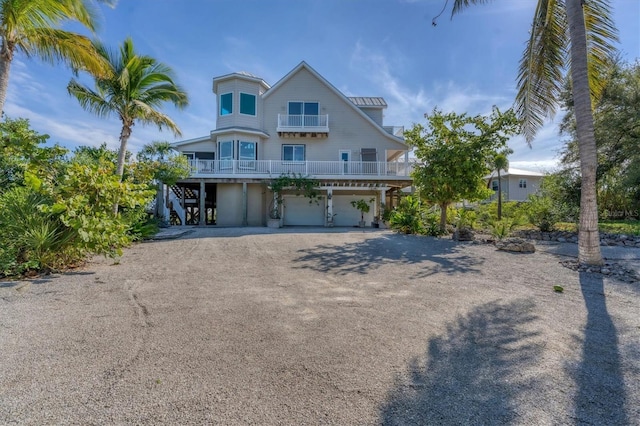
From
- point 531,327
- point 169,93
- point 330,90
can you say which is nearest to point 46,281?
point 531,327

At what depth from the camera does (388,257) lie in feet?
25.5

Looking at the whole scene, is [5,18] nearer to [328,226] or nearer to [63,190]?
[63,190]

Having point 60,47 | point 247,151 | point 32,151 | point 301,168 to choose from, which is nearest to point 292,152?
point 301,168

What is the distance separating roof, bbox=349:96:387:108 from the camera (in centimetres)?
2094

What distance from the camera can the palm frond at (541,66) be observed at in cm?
794

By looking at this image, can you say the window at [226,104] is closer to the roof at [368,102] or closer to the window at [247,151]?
the window at [247,151]

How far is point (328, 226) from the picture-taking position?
673 inches

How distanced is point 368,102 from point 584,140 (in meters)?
16.3

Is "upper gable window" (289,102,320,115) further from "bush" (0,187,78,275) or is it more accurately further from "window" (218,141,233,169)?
"bush" (0,187,78,275)

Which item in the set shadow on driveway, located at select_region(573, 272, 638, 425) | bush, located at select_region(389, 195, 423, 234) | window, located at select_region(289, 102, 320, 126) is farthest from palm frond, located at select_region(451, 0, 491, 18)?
window, located at select_region(289, 102, 320, 126)

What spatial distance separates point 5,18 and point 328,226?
45.6ft

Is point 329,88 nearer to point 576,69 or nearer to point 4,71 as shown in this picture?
point 576,69

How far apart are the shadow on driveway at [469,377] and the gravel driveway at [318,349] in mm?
14

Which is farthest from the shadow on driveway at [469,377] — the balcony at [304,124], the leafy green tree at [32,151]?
the balcony at [304,124]
